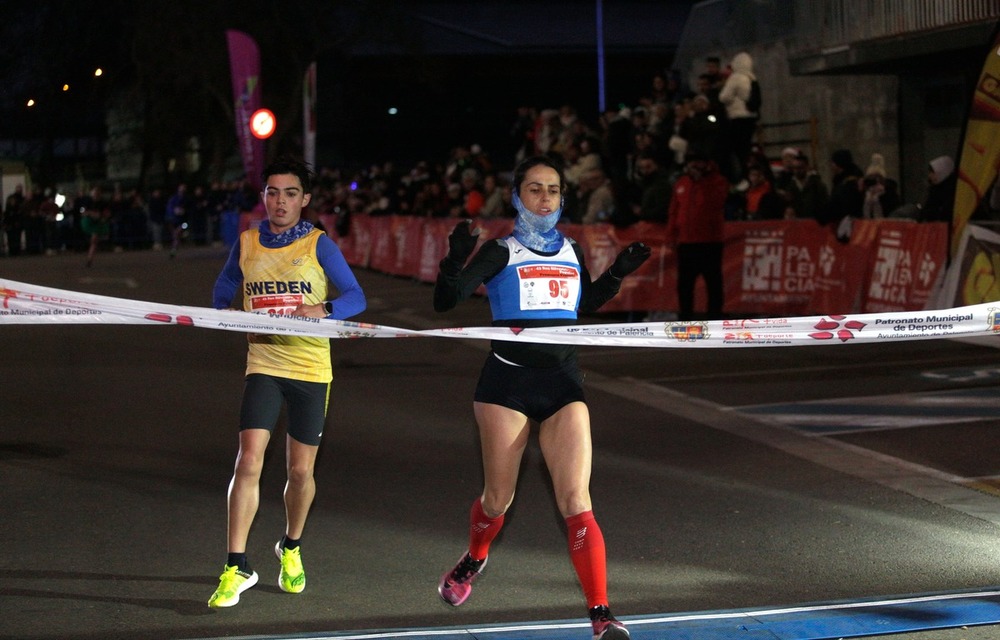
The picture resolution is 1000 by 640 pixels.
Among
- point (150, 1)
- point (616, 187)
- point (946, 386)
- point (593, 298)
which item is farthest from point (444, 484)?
point (150, 1)

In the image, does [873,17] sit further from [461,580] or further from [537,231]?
[461,580]

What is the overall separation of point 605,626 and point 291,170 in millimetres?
2424

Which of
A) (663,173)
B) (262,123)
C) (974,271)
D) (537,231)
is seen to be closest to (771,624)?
(537,231)

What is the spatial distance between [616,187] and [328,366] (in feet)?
41.4

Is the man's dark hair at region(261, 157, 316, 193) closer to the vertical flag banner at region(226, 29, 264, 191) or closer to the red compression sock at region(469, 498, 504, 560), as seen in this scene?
the red compression sock at region(469, 498, 504, 560)

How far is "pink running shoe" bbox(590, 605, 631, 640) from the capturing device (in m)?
5.00

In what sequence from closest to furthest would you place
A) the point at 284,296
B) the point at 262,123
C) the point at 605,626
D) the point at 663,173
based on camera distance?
the point at 605,626
the point at 284,296
the point at 663,173
the point at 262,123

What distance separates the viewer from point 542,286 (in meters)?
5.62

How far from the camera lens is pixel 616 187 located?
18.5 metres

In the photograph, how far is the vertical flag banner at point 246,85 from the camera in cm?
3372

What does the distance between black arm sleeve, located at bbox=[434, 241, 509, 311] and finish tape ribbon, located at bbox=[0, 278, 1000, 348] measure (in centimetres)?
21

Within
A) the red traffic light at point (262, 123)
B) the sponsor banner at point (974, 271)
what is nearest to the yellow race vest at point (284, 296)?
the sponsor banner at point (974, 271)

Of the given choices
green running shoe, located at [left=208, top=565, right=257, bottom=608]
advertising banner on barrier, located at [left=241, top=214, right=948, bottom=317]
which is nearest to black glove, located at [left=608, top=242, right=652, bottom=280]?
green running shoe, located at [left=208, top=565, right=257, bottom=608]

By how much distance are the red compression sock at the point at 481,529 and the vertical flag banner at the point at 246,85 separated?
94.3ft
